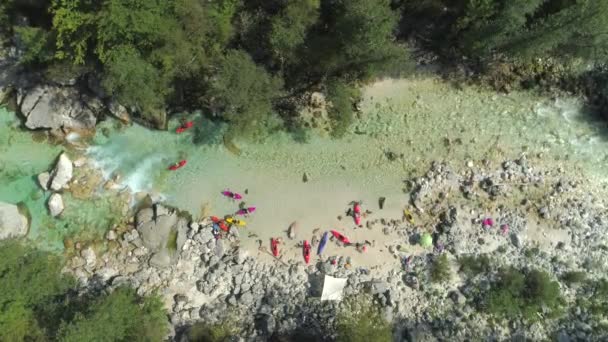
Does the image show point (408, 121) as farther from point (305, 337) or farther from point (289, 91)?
point (305, 337)

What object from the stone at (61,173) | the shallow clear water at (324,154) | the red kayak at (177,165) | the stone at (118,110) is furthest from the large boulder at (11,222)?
the red kayak at (177,165)

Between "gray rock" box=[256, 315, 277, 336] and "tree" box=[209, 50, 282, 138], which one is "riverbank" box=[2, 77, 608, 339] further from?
"tree" box=[209, 50, 282, 138]

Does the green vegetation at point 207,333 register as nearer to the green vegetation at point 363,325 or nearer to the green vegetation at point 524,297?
the green vegetation at point 363,325

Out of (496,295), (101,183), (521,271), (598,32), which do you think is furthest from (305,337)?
(598,32)

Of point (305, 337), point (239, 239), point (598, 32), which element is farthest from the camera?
point (239, 239)

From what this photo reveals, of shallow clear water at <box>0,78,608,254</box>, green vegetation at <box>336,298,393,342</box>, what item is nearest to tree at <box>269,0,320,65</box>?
shallow clear water at <box>0,78,608,254</box>
